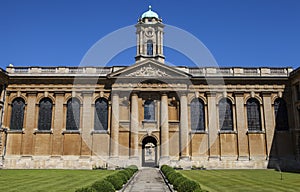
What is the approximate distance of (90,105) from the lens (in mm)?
37719

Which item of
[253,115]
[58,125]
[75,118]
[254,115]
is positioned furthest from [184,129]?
[58,125]

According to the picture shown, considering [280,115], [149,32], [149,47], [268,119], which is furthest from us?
[149,32]

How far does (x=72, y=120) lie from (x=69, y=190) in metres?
22.5

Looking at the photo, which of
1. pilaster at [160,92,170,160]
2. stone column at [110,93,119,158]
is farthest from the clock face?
stone column at [110,93,119,158]

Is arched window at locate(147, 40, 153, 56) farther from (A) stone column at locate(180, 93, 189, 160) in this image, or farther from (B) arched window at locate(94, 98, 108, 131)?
(B) arched window at locate(94, 98, 108, 131)

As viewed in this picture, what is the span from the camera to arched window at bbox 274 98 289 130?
124 feet

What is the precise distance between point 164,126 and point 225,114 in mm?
7801

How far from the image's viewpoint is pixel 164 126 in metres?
36.5

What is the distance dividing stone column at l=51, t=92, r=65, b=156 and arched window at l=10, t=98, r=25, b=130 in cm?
410

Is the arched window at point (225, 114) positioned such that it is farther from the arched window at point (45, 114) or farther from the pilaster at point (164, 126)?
the arched window at point (45, 114)

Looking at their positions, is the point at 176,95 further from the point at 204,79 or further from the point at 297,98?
the point at 297,98

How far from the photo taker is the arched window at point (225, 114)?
37.9 m

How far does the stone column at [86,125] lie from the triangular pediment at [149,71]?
3.92 m

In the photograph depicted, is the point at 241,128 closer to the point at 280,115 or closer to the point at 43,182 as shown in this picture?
the point at 280,115
